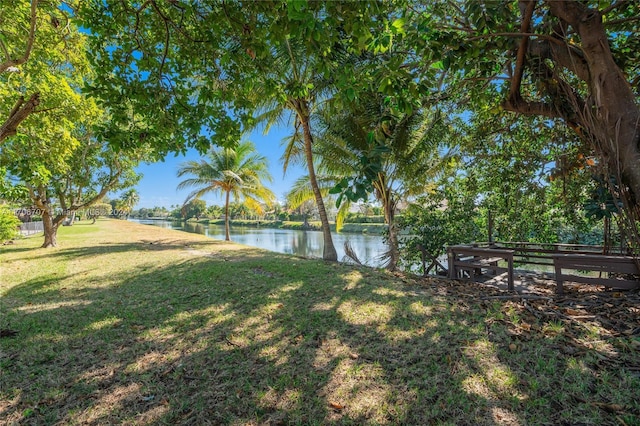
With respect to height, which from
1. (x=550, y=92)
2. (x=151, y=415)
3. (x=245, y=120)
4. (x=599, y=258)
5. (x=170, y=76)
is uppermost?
(x=170, y=76)

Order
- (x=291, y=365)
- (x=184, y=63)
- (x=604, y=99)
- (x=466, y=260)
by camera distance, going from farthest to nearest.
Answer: (x=466, y=260)
(x=184, y=63)
(x=604, y=99)
(x=291, y=365)

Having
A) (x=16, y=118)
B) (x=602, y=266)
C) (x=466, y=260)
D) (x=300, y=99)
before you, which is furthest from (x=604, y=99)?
(x=16, y=118)

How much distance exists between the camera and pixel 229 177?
1579 centimetres

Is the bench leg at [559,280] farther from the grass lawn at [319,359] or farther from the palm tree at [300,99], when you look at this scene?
the palm tree at [300,99]

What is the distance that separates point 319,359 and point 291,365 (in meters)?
0.26

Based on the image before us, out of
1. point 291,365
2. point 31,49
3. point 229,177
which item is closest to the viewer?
point 291,365

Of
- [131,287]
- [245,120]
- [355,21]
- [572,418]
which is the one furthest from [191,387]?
[131,287]

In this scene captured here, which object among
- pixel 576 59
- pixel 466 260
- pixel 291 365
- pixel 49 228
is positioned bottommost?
pixel 291 365

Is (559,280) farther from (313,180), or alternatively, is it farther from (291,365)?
(313,180)

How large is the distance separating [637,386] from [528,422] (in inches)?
39.2

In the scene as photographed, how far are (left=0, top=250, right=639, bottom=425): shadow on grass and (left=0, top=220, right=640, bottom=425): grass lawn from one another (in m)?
0.01

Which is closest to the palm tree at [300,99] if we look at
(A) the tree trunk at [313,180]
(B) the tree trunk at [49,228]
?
(A) the tree trunk at [313,180]

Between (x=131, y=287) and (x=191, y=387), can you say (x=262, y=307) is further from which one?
(x=131, y=287)

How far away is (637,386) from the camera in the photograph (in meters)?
2.00
